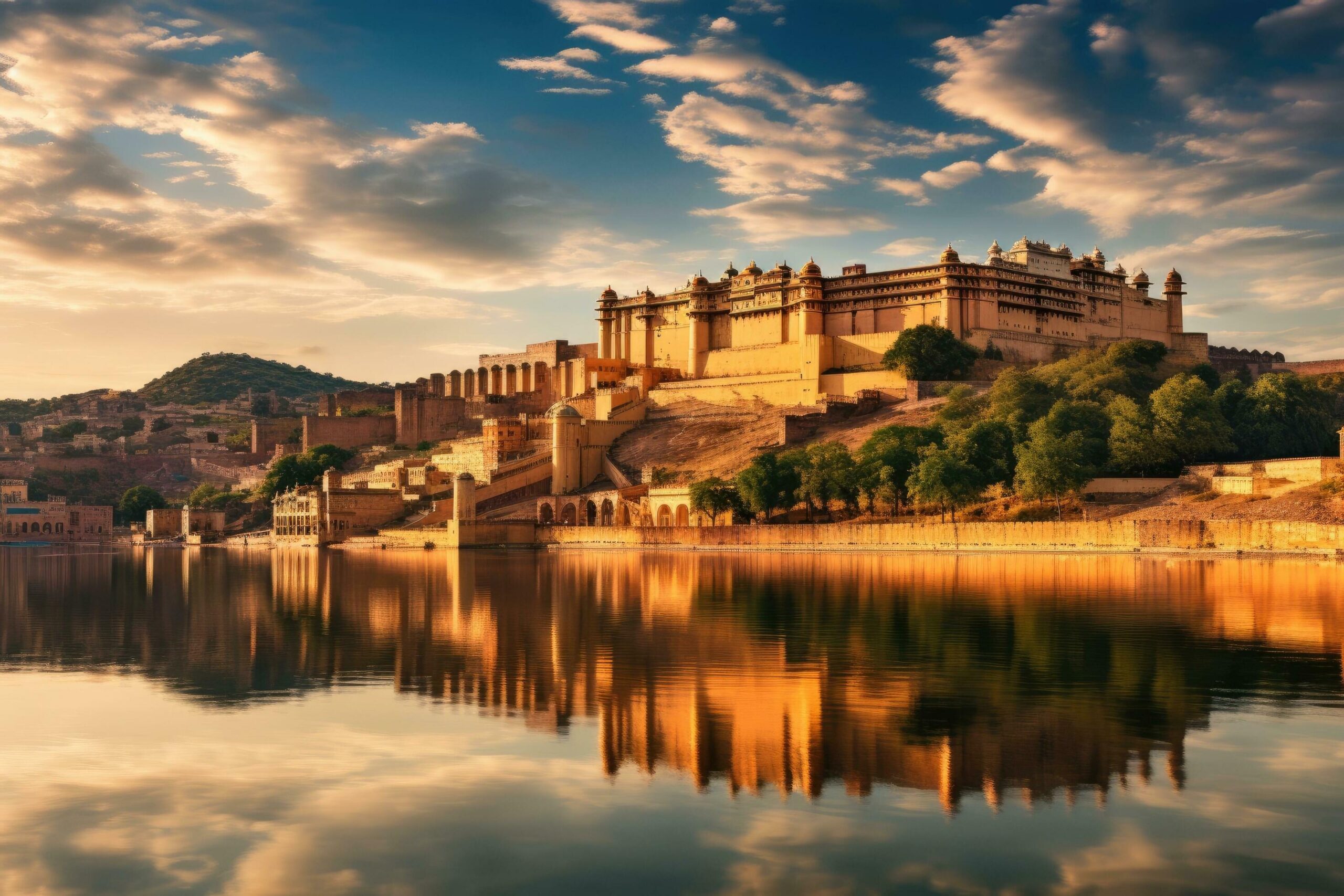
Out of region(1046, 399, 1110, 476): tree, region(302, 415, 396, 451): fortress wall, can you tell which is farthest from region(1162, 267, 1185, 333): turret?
region(302, 415, 396, 451): fortress wall

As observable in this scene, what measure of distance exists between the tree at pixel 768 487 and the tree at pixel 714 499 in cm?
129

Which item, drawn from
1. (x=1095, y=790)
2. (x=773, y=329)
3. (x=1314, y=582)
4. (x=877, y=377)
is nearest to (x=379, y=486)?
(x=773, y=329)

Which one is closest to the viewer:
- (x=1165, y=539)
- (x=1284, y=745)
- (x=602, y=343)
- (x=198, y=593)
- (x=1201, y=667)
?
(x=1284, y=745)

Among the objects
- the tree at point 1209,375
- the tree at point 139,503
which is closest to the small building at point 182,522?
the tree at point 139,503

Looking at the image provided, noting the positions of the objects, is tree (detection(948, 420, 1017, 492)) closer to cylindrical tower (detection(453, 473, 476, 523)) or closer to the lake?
cylindrical tower (detection(453, 473, 476, 523))

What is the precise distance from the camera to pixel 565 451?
353 feet

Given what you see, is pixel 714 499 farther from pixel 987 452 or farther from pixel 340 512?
pixel 340 512

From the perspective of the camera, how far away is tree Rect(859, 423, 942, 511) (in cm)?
7881

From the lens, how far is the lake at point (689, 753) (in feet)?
43.6

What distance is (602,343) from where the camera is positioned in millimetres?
131750

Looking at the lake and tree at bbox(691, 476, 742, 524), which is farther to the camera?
tree at bbox(691, 476, 742, 524)

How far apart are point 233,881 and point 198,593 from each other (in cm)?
4082

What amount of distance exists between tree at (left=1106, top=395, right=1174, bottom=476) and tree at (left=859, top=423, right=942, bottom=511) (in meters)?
9.74

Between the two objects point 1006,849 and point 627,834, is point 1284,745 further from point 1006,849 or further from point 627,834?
point 627,834
